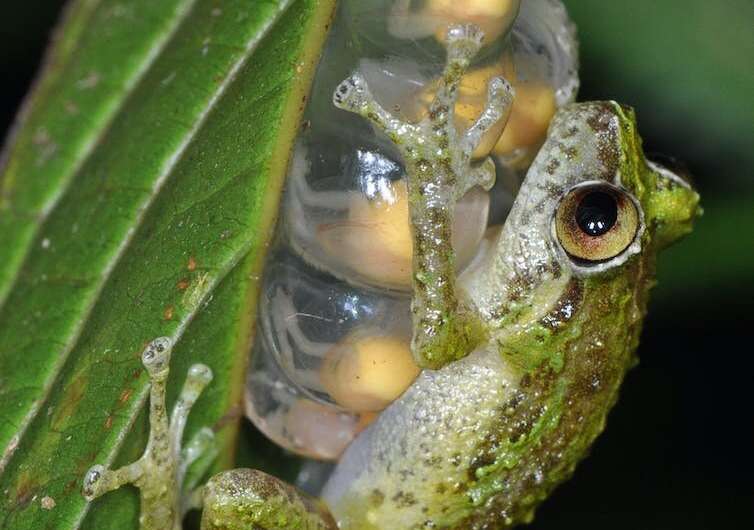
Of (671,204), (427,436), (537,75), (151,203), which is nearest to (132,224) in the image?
(151,203)

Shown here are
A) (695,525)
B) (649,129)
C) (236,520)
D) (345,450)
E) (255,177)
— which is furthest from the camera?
(695,525)

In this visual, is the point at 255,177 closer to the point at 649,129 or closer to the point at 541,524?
the point at 649,129

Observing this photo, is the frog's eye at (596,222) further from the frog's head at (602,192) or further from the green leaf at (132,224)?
the green leaf at (132,224)

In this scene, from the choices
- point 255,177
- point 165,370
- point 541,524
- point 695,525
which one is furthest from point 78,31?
point 695,525

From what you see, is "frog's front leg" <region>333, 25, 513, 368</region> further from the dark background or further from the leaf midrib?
the dark background

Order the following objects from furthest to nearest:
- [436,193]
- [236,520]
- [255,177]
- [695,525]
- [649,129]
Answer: [695,525], [649,129], [236,520], [436,193], [255,177]

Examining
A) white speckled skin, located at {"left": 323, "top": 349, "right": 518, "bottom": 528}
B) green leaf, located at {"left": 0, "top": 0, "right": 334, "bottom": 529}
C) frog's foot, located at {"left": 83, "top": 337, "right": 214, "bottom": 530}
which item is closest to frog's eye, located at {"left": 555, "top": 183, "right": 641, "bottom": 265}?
white speckled skin, located at {"left": 323, "top": 349, "right": 518, "bottom": 528}

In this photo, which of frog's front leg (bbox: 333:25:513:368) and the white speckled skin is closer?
frog's front leg (bbox: 333:25:513:368)

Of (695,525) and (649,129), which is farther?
(695,525)
